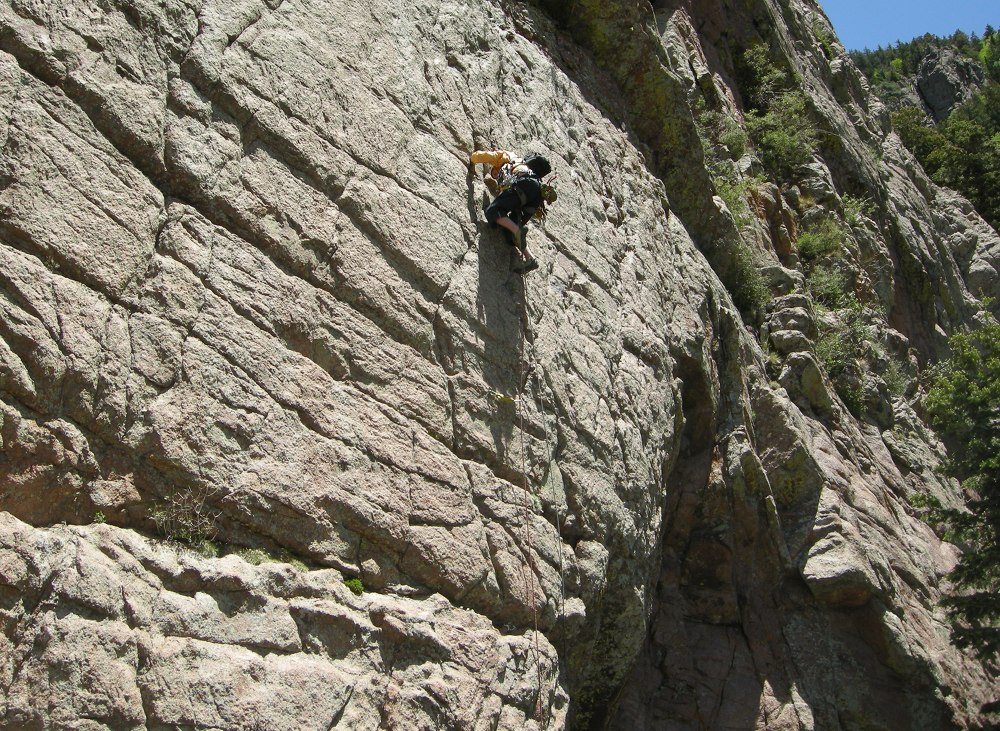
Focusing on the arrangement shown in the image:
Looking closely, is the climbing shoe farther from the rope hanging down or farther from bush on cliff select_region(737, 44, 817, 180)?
bush on cliff select_region(737, 44, 817, 180)

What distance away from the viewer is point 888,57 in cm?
6762

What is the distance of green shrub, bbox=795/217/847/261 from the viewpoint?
21188mm

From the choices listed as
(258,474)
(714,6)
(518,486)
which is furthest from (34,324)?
(714,6)

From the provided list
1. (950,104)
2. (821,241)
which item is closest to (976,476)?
(821,241)

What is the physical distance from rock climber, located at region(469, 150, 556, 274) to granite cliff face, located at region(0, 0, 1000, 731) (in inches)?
8.3

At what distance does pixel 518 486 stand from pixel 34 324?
15.4ft

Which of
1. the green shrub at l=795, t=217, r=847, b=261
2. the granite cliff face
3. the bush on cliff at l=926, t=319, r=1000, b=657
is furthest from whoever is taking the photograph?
the green shrub at l=795, t=217, r=847, b=261

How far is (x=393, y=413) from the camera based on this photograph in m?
8.32

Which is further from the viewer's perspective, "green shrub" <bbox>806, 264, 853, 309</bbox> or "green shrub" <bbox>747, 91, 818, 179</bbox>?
"green shrub" <bbox>747, 91, 818, 179</bbox>

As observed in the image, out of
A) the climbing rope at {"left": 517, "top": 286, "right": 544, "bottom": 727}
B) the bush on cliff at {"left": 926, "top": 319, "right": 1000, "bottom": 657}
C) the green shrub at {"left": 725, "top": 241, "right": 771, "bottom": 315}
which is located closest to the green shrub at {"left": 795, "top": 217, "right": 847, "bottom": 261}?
the bush on cliff at {"left": 926, "top": 319, "right": 1000, "bottom": 657}

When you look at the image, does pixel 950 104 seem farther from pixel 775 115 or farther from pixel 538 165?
pixel 538 165

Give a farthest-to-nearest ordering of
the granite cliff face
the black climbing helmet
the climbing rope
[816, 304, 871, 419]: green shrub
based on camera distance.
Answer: [816, 304, 871, 419]: green shrub → the black climbing helmet → the climbing rope → the granite cliff face

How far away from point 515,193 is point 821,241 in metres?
13.4

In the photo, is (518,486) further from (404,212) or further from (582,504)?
(404,212)
